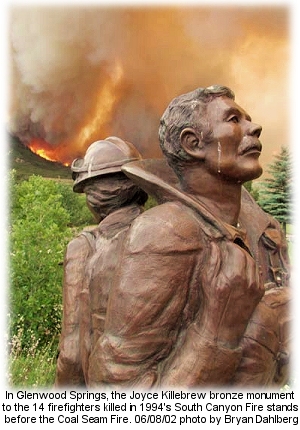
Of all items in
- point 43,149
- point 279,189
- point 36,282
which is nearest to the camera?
point 36,282

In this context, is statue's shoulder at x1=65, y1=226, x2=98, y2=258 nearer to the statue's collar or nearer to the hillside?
the statue's collar

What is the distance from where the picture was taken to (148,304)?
6.48 feet

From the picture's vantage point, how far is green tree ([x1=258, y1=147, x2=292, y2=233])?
9.04 m

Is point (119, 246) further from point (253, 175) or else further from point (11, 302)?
point (11, 302)

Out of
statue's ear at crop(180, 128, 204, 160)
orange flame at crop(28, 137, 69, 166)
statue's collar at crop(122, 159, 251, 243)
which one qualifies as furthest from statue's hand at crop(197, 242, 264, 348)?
orange flame at crop(28, 137, 69, 166)

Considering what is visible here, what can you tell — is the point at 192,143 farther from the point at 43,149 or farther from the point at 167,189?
the point at 43,149

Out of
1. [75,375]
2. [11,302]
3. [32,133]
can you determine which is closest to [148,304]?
[75,375]

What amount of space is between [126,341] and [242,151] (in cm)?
103

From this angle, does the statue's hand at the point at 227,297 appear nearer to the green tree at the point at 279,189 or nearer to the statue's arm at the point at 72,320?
the statue's arm at the point at 72,320

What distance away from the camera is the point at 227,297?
2020 millimetres

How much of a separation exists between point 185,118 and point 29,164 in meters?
8.52

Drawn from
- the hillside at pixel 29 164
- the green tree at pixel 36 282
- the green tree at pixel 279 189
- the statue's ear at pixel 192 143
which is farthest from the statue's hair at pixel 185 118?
the hillside at pixel 29 164

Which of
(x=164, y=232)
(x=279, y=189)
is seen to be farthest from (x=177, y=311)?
(x=279, y=189)

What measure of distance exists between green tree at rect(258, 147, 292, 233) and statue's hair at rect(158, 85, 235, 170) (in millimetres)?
6951
